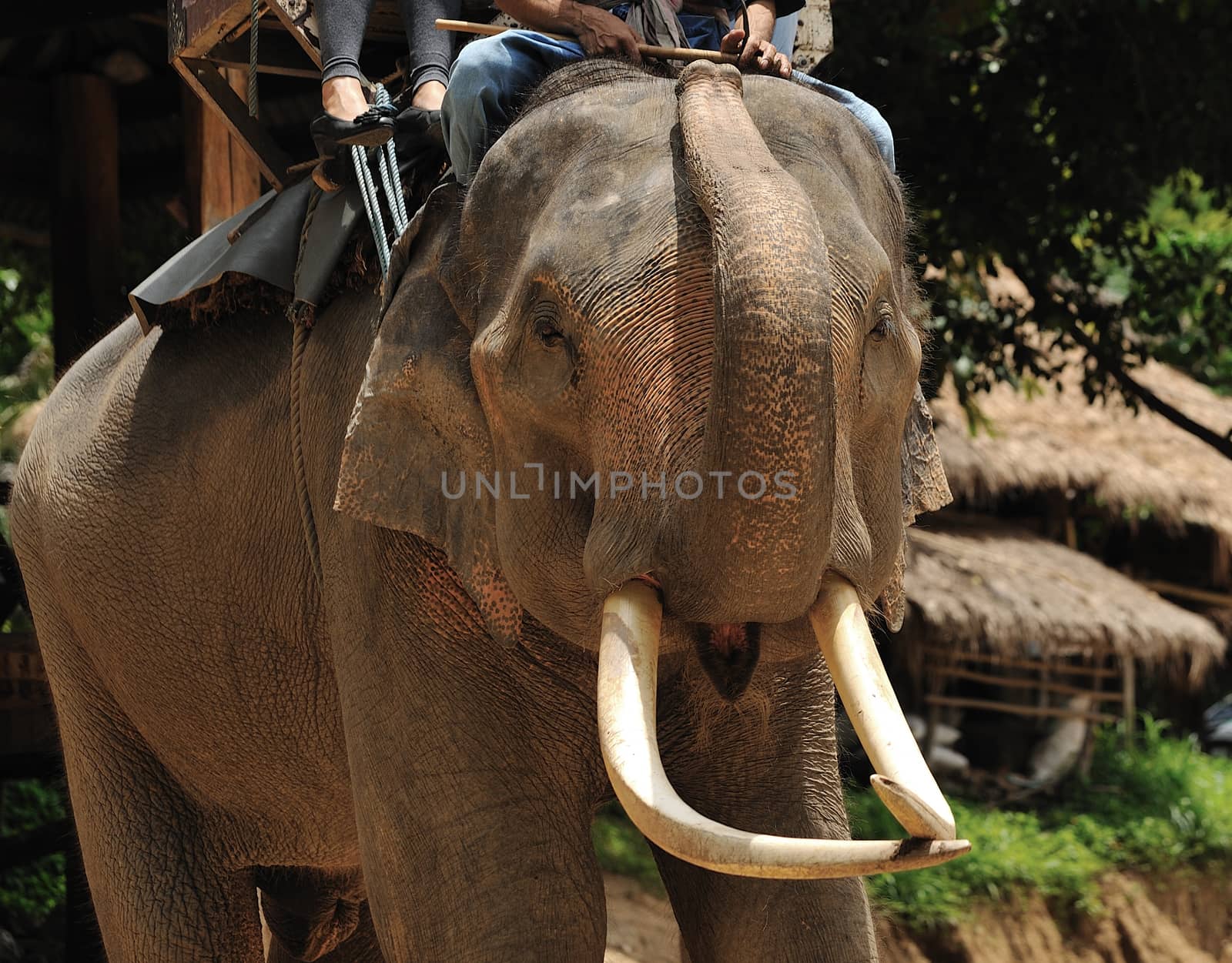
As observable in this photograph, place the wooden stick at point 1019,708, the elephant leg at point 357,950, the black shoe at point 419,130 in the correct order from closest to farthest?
the black shoe at point 419,130, the elephant leg at point 357,950, the wooden stick at point 1019,708

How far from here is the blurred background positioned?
6285 millimetres

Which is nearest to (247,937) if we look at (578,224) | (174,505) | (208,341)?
(174,505)

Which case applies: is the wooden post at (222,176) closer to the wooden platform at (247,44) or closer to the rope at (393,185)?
the wooden platform at (247,44)

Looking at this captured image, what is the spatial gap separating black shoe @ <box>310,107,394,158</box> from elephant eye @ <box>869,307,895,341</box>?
0.89 metres

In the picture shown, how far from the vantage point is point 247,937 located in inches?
132

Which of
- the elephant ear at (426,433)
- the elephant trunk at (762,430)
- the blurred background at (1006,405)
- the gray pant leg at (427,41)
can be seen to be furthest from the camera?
the blurred background at (1006,405)

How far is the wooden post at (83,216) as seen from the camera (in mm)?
6375

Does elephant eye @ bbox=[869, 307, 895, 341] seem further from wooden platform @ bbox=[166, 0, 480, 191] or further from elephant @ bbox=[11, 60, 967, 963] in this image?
wooden platform @ bbox=[166, 0, 480, 191]

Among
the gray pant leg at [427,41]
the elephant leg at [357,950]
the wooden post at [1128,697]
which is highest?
the gray pant leg at [427,41]

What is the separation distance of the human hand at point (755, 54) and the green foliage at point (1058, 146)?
405 centimetres

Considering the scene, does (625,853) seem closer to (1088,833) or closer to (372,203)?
(1088,833)

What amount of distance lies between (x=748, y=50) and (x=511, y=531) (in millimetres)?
755

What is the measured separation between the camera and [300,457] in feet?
9.09

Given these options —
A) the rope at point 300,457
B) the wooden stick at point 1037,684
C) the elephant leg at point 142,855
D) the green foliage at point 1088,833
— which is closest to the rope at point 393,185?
the rope at point 300,457
